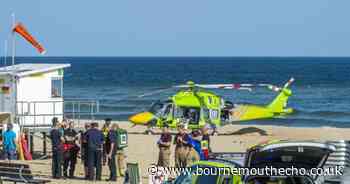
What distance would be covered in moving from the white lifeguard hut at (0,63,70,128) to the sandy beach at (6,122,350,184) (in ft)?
4.95

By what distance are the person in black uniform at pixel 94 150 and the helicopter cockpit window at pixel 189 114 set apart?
1321cm

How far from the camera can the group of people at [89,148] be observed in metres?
17.9

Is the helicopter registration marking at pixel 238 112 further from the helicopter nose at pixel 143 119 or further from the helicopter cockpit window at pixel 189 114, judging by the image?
the helicopter nose at pixel 143 119

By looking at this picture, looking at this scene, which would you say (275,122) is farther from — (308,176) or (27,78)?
(308,176)

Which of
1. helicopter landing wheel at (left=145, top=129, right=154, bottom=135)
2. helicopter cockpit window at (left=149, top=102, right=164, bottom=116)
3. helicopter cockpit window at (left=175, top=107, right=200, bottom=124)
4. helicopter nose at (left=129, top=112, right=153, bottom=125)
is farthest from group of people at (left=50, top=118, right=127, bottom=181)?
helicopter landing wheel at (left=145, top=129, right=154, bottom=135)

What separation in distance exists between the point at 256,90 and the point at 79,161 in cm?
4682

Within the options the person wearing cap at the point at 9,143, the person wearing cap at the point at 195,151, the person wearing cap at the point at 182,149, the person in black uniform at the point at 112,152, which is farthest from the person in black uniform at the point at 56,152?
the person wearing cap at the point at 9,143

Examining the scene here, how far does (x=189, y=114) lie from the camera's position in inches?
1237

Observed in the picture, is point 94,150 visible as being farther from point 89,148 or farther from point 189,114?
point 189,114

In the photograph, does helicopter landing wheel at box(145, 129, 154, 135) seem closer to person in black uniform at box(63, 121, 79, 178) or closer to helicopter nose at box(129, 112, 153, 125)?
helicopter nose at box(129, 112, 153, 125)

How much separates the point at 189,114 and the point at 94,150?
13731mm

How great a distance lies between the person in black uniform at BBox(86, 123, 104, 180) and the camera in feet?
58.2
